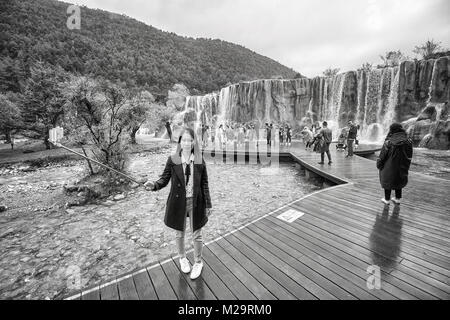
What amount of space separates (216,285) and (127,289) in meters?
1.09

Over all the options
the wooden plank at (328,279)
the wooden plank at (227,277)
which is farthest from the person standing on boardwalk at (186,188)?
the wooden plank at (328,279)

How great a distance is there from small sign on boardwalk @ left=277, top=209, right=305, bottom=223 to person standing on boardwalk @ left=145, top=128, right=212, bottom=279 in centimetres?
221

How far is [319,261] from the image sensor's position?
9.38 feet

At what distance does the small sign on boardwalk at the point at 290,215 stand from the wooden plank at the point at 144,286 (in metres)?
2.72

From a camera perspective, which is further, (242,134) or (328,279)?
(242,134)

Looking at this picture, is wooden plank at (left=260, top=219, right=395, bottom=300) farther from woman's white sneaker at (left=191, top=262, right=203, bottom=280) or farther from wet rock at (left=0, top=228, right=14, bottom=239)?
wet rock at (left=0, top=228, right=14, bottom=239)

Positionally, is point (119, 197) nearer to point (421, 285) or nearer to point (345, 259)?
point (345, 259)

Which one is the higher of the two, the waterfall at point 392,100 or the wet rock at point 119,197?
the waterfall at point 392,100

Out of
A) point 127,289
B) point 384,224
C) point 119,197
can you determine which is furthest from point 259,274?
point 119,197

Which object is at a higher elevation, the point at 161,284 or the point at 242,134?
the point at 242,134

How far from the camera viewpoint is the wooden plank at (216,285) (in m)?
2.35

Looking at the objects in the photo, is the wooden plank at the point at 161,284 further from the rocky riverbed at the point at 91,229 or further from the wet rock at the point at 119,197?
the wet rock at the point at 119,197

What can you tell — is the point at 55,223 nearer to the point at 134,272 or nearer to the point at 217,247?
the point at 134,272
